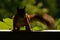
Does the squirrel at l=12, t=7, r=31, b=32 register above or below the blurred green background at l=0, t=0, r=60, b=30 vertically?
below

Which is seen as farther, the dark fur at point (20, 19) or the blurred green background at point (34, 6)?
the blurred green background at point (34, 6)

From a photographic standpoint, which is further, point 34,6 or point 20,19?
point 34,6

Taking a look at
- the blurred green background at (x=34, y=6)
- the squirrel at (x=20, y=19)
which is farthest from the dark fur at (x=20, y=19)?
the blurred green background at (x=34, y=6)

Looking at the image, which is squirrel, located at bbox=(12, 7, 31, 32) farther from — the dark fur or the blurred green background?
the blurred green background

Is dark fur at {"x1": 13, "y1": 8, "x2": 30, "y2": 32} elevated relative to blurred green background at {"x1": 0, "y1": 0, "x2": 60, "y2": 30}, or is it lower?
lower

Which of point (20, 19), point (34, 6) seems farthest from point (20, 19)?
Answer: point (34, 6)

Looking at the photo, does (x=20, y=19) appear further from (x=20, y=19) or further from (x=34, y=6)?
(x=34, y=6)

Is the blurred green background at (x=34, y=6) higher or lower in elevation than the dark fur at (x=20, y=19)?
higher

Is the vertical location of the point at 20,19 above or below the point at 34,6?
below

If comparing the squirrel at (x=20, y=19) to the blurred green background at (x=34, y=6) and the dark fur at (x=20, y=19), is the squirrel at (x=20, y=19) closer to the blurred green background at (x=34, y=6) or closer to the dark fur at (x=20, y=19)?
the dark fur at (x=20, y=19)

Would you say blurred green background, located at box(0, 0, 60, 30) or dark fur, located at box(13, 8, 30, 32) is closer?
dark fur, located at box(13, 8, 30, 32)

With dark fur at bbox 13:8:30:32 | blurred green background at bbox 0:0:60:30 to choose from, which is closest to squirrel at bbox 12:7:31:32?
dark fur at bbox 13:8:30:32
